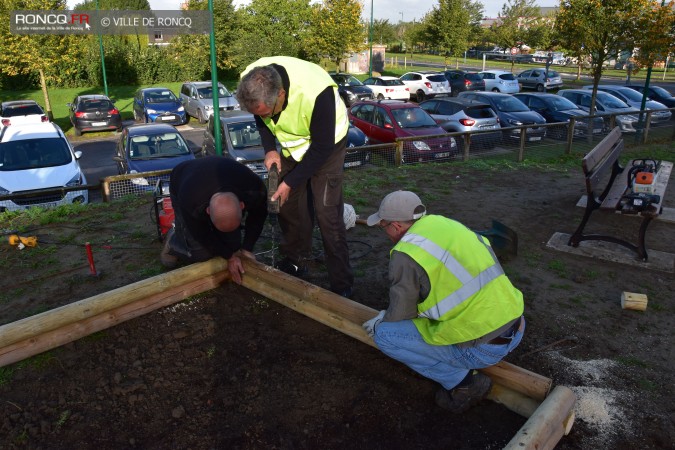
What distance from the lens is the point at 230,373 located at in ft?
11.8

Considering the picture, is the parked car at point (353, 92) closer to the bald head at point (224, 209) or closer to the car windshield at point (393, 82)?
the car windshield at point (393, 82)

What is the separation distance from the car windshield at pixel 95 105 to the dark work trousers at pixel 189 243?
57.2 feet

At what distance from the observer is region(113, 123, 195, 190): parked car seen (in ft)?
33.5

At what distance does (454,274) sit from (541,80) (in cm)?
3354

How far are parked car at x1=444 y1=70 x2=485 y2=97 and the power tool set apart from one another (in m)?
26.9

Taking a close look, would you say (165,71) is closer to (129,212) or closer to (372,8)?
(372,8)

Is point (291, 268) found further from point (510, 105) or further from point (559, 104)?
point (559, 104)

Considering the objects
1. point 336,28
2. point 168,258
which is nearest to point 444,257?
point 168,258

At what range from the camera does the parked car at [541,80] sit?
106ft

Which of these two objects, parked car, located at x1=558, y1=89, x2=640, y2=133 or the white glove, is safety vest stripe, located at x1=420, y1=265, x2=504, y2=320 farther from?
parked car, located at x1=558, y1=89, x2=640, y2=133

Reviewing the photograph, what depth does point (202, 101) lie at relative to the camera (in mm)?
21547

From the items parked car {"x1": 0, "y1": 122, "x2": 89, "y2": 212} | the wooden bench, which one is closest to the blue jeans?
the wooden bench

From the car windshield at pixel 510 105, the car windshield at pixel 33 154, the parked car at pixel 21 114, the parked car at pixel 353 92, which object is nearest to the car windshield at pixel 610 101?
the car windshield at pixel 510 105

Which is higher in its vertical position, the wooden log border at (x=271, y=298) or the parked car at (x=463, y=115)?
the parked car at (x=463, y=115)
